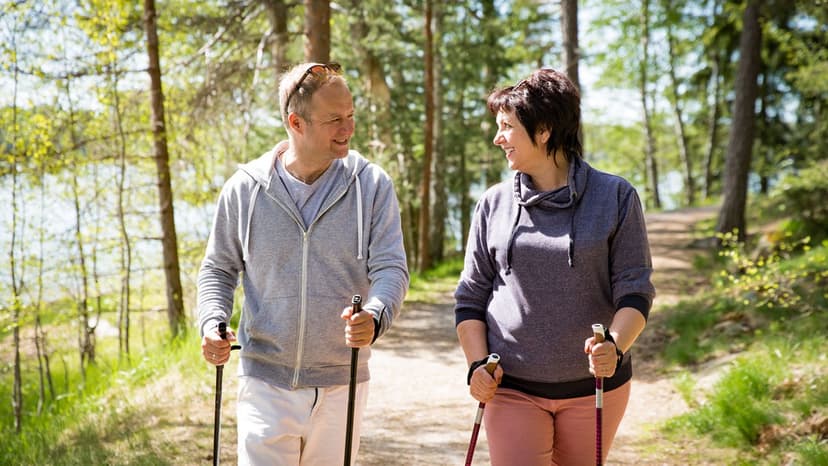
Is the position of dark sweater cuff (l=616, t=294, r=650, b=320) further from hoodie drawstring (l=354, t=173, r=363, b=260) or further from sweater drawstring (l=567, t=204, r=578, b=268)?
hoodie drawstring (l=354, t=173, r=363, b=260)

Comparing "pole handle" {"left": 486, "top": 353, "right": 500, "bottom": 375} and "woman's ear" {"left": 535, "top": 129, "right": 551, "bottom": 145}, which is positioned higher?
"woman's ear" {"left": 535, "top": 129, "right": 551, "bottom": 145}

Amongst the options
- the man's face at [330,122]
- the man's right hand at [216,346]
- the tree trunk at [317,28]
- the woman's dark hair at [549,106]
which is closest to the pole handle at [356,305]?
the man's right hand at [216,346]

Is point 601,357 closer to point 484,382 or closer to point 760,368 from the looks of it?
point 484,382

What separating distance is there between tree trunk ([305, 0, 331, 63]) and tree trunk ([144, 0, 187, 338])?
174 cm

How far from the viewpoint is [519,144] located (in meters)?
2.62

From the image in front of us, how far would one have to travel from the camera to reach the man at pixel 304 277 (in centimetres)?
257

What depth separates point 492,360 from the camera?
249 centimetres

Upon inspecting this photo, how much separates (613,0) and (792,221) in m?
15.8

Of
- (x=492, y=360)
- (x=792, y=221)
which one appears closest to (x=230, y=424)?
(x=492, y=360)

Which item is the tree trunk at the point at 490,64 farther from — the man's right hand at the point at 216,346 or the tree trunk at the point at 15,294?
the man's right hand at the point at 216,346

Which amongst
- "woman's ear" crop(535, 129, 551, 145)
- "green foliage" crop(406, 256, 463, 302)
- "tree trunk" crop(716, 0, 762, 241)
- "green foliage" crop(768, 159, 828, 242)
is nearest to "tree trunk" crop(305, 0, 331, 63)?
"green foliage" crop(406, 256, 463, 302)

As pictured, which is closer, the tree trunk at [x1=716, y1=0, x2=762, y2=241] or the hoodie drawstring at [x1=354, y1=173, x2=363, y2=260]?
the hoodie drawstring at [x1=354, y1=173, x2=363, y2=260]

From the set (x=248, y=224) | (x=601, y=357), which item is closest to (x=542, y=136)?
(x=601, y=357)

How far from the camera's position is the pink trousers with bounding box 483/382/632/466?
8.23 feet
